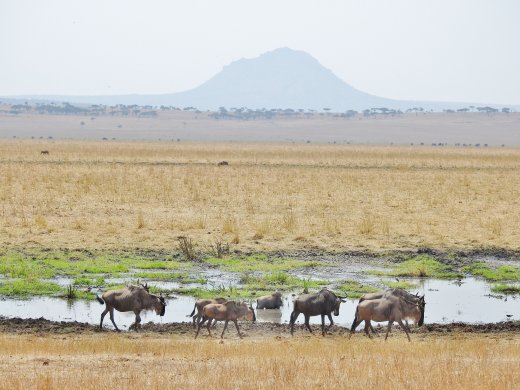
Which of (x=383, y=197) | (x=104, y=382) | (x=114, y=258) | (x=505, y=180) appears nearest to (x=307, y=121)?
(x=505, y=180)

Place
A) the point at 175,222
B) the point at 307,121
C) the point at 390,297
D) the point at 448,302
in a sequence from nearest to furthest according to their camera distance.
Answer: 1. the point at 390,297
2. the point at 448,302
3. the point at 175,222
4. the point at 307,121

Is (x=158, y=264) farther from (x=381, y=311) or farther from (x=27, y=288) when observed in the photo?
(x=381, y=311)

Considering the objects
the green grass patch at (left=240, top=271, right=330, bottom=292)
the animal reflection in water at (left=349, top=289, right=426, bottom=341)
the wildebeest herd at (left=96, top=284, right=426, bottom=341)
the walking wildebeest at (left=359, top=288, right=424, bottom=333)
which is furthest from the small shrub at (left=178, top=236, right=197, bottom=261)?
the animal reflection in water at (left=349, top=289, right=426, bottom=341)

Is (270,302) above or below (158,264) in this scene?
above

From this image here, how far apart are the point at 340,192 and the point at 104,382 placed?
1168 inches

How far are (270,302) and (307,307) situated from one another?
1716 mm

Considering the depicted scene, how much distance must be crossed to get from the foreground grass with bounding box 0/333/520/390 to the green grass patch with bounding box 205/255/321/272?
649 centimetres

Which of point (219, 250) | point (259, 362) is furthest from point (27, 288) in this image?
point (259, 362)

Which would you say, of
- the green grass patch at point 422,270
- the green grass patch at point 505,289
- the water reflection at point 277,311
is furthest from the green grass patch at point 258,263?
the green grass patch at point 505,289

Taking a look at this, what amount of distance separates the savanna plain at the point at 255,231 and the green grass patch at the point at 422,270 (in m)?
1.90

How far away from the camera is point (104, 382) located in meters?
10.3

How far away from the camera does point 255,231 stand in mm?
26281

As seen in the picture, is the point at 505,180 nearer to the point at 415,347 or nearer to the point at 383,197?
the point at 383,197

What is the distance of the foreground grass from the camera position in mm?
10469
